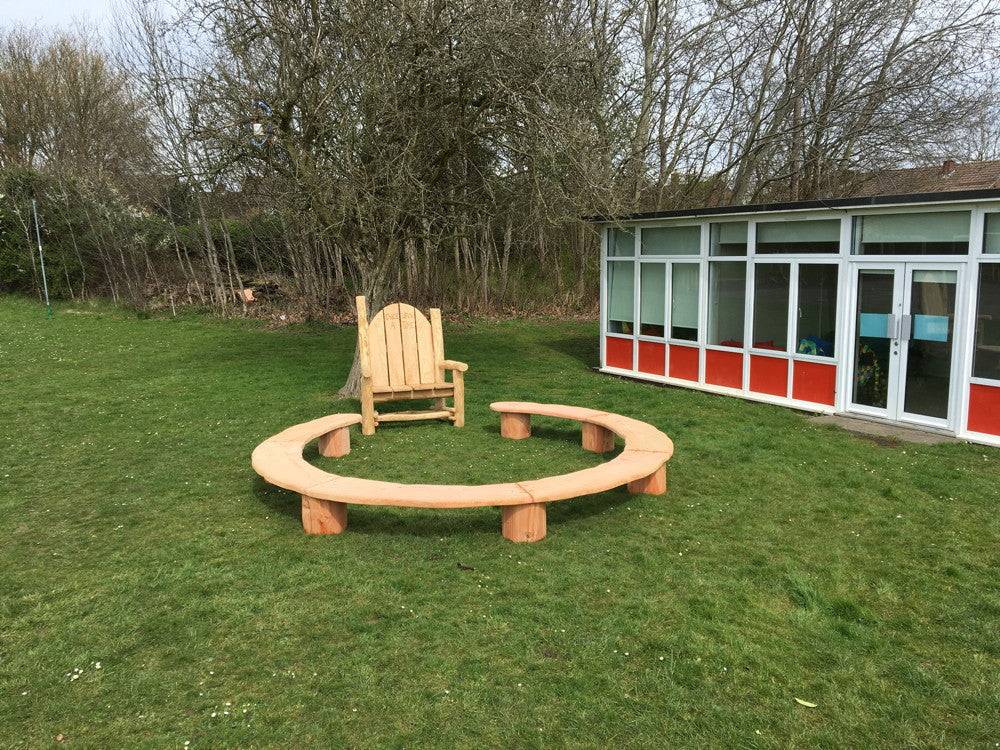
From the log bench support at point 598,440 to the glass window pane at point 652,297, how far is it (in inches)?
175

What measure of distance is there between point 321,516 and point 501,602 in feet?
4.77

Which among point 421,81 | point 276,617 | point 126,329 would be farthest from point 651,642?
point 126,329

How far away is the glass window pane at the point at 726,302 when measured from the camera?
385 inches

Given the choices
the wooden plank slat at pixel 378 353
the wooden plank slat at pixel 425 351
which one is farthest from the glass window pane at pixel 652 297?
the wooden plank slat at pixel 378 353

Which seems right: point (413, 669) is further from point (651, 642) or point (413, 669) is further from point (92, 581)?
point (92, 581)

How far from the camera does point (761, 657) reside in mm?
3316

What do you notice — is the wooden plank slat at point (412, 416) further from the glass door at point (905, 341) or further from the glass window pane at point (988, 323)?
the glass window pane at point (988, 323)

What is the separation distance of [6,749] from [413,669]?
4.92 feet

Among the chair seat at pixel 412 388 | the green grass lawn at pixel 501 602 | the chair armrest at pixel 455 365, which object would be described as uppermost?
the chair armrest at pixel 455 365

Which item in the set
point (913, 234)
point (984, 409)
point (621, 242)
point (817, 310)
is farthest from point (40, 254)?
point (984, 409)

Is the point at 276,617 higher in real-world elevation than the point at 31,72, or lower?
lower

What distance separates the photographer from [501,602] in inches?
152

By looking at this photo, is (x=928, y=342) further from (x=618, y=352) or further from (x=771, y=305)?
(x=618, y=352)

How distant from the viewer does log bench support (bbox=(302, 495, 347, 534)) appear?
4.73 m
